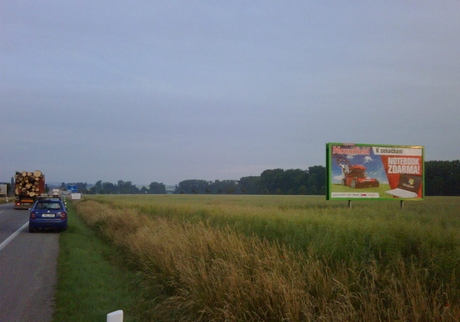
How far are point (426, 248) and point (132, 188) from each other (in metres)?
168

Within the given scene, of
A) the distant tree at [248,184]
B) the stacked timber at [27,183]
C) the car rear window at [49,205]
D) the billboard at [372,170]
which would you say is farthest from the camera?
the distant tree at [248,184]

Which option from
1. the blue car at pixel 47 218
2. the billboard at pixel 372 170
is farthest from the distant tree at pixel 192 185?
the billboard at pixel 372 170

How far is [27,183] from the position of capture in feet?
156

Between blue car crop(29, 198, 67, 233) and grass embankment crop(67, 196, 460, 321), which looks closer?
grass embankment crop(67, 196, 460, 321)

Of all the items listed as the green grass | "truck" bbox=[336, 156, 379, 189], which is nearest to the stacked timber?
the green grass

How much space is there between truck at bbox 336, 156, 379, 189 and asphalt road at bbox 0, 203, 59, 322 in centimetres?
1356

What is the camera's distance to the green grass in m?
7.83

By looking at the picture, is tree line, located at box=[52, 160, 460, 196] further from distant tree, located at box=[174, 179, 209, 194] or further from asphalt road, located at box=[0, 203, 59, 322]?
asphalt road, located at box=[0, 203, 59, 322]

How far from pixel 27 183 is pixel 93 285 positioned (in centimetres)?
4197

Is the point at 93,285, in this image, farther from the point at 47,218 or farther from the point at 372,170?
the point at 372,170

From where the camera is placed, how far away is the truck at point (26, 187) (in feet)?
155

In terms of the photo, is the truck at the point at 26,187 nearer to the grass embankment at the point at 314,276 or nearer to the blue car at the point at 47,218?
the blue car at the point at 47,218

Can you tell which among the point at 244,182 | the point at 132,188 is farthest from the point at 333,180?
the point at 132,188

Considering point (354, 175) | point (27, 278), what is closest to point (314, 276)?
point (27, 278)
